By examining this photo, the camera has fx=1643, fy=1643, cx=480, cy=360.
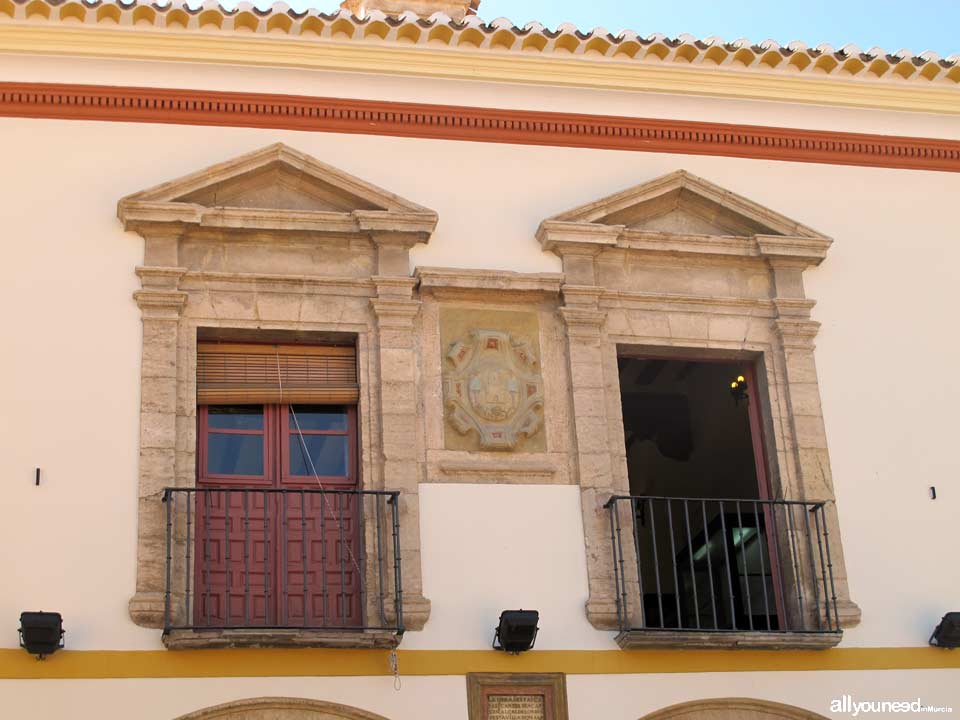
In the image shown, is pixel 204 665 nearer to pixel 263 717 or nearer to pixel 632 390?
pixel 263 717

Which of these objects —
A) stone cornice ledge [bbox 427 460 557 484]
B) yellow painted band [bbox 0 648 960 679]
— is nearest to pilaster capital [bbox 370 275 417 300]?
stone cornice ledge [bbox 427 460 557 484]

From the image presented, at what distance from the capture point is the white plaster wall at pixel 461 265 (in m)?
8.19

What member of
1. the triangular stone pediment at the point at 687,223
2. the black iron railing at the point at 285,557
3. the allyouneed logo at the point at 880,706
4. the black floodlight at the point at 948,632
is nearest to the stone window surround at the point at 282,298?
the black iron railing at the point at 285,557

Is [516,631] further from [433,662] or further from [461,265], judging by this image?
[461,265]

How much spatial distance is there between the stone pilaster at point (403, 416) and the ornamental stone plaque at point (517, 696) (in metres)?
0.43

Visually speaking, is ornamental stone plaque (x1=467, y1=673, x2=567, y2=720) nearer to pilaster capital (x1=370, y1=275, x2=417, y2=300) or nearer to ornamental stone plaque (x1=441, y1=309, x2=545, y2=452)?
ornamental stone plaque (x1=441, y1=309, x2=545, y2=452)

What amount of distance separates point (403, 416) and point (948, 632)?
3117mm

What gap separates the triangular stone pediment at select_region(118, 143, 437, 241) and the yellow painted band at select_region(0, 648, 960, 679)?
2.37 meters

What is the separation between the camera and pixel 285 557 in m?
8.30

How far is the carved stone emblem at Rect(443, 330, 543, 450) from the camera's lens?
347 inches

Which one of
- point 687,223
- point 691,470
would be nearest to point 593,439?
point 687,223

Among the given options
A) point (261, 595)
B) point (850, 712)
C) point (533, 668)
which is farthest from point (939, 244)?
point (261, 595)

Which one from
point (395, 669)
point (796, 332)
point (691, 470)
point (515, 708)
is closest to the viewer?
point (395, 669)

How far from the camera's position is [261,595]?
843 centimetres
